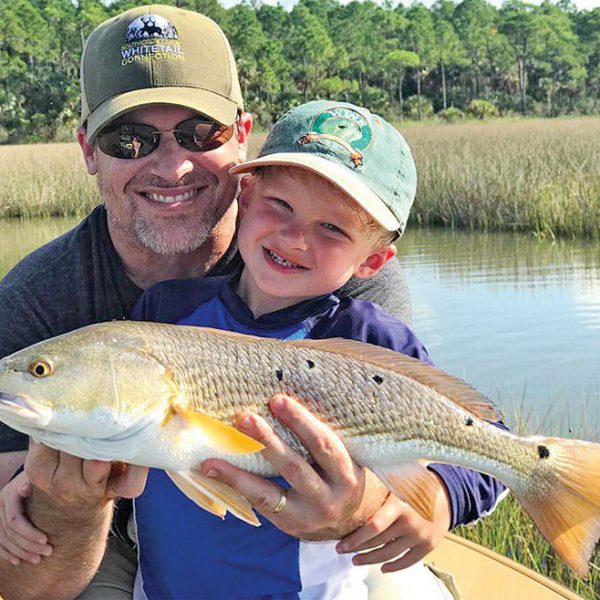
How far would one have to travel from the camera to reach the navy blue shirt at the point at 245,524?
2.35 meters

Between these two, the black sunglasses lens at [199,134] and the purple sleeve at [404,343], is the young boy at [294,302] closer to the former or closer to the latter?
the purple sleeve at [404,343]

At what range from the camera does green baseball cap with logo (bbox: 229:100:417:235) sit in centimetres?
248

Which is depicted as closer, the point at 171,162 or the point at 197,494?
the point at 197,494

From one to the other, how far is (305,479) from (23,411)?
2.12ft

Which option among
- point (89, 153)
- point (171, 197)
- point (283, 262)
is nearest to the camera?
point (283, 262)

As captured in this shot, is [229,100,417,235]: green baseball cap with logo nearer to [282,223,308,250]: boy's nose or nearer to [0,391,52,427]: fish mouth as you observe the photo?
[282,223,308,250]: boy's nose

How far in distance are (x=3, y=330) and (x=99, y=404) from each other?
3.95 ft

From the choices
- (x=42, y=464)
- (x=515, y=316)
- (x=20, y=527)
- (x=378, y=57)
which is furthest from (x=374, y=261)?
(x=378, y=57)

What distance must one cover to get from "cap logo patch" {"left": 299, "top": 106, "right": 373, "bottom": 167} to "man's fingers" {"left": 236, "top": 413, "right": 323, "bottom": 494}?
0.92 m

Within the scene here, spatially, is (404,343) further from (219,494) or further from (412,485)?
(219,494)

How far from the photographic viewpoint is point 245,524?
→ 2.38 m

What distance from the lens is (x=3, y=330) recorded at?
2945 mm

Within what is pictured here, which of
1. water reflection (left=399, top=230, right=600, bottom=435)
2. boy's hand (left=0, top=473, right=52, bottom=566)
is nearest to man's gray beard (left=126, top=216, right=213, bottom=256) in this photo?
boy's hand (left=0, top=473, right=52, bottom=566)

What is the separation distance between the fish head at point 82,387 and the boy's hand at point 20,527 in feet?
2.01
